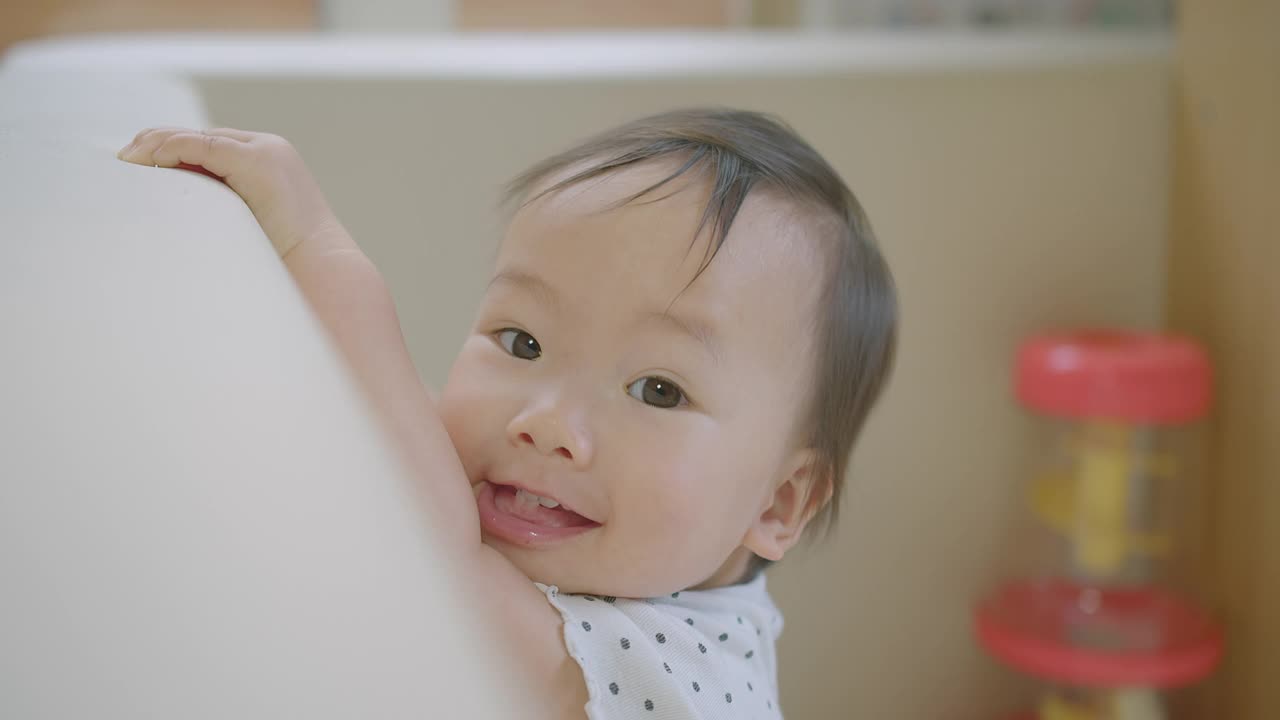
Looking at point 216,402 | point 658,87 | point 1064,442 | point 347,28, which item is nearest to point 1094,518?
point 1064,442

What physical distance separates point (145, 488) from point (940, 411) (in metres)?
0.92

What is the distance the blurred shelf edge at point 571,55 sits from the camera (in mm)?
999

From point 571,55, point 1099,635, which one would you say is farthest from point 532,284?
point 1099,635

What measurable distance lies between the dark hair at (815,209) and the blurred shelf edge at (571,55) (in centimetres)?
40

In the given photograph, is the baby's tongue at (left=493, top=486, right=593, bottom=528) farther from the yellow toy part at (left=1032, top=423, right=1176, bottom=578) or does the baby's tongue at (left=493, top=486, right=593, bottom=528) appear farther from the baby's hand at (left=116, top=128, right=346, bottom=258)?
the yellow toy part at (left=1032, top=423, right=1176, bottom=578)

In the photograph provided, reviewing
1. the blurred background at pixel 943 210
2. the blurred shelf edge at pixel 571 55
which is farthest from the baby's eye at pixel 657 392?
the blurred shelf edge at pixel 571 55

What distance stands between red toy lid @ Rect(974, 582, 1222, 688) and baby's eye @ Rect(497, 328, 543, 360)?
2.06 feet

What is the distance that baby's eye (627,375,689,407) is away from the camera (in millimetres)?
520

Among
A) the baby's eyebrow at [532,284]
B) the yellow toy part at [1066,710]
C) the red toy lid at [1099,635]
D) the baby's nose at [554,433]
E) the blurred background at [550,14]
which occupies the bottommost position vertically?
the yellow toy part at [1066,710]

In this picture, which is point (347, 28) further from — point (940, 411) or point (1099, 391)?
point (1099, 391)

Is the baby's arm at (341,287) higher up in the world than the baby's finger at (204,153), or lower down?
lower down

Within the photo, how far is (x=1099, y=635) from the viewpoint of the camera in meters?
1.04

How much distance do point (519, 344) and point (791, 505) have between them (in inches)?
6.2

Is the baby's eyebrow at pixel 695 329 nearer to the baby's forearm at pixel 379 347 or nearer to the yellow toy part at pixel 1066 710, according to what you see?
the baby's forearm at pixel 379 347
